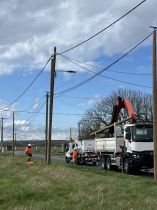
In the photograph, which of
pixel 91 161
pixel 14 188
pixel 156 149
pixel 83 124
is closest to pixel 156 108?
pixel 156 149

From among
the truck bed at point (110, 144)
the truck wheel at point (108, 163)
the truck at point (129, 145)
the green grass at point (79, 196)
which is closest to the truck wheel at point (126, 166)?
A: the truck at point (129, 145)

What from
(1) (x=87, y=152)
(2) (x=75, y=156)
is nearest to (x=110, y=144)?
(1) (x=87, y=152)

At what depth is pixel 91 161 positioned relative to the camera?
46.6 meters

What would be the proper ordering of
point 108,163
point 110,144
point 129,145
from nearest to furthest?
1. point 129,145
2. point 110,144
3. point 108,163

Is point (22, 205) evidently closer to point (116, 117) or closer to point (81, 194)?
point (81, 194)

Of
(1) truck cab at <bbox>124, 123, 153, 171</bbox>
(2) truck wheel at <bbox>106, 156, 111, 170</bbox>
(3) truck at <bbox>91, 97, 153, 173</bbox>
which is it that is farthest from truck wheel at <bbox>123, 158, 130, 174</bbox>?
(2) truck wheel at <bbox>106, 156, 111, 170</bbox>

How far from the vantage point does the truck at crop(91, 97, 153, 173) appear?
31.1m

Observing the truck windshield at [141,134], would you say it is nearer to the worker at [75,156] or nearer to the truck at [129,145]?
the truck at [129,145]

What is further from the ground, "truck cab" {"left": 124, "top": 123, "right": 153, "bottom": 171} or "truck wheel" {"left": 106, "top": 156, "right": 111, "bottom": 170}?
"truck cab" {"left": 124, "top": 123, "right": 153, "bottom": 171}

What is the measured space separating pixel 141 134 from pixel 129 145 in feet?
4.03

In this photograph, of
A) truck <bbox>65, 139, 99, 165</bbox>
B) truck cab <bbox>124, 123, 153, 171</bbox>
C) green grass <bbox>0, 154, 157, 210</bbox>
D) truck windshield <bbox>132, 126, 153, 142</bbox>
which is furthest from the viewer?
truck <bbox>65, 139, 99, 165</bbox>

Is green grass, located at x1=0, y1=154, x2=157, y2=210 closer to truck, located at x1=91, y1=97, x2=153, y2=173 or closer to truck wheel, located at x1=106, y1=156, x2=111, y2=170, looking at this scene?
truck, located at x1=91, y1=97, x2=153, y2=173

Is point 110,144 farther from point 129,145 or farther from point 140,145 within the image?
point 140,145

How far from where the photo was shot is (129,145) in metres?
32.0
